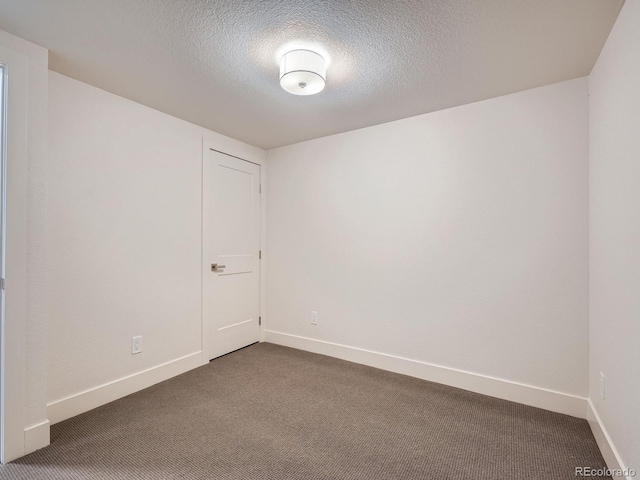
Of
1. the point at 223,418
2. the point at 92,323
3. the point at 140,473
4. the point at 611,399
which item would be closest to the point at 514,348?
the point at 611,399

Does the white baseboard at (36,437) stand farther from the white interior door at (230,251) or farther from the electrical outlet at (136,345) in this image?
the white interior door at (230,251)

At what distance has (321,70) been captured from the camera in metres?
1.91

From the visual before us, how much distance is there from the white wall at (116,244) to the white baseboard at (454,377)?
133cm

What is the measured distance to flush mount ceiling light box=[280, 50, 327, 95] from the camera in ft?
6.07

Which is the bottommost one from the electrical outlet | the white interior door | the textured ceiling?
the electrical outlet

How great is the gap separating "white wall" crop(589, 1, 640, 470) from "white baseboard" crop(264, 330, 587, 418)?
0.25 m

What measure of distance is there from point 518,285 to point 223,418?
243 cm

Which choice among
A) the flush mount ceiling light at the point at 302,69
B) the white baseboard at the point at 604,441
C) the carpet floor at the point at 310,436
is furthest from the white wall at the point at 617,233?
the flush mount ceiling light at the point at 302,69

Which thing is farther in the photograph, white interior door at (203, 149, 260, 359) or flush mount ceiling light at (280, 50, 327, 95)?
white interior door at (203, 149, 260, 359)

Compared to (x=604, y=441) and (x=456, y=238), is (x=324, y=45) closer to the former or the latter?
(x=456, y=238)

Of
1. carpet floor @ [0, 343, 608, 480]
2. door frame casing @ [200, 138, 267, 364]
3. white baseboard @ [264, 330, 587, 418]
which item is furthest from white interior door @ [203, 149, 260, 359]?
carpet floor @ [0, 343, 608, 480]

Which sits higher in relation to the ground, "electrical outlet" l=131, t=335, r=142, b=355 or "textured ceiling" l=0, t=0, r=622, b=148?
"textured ceiling" l=0, t=0, r=622, b=148

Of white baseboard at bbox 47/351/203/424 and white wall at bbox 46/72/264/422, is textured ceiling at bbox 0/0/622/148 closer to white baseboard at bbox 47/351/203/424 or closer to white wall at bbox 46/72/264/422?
white wall at bbox 46/72/264/422

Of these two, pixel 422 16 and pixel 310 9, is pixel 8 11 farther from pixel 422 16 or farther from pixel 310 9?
pixel 422 16
